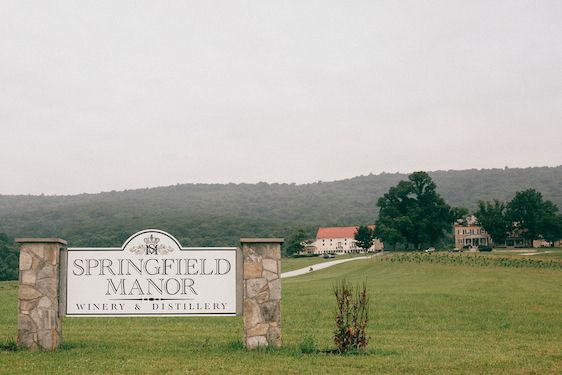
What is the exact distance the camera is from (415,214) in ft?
257

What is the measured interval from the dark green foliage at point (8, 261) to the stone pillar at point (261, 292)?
6036 cm

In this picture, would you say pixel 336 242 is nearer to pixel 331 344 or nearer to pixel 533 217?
pixel 533 217

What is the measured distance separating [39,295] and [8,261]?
2479 inches

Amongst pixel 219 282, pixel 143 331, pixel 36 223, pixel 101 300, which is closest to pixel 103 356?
pixel 101 300

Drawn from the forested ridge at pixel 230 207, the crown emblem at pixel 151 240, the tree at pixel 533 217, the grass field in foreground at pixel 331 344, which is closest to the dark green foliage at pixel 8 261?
the forested ridge at pixel 230 207

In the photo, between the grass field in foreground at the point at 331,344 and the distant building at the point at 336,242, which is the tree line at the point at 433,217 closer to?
the distant building at the point at 336,242

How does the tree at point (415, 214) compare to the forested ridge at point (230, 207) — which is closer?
the tree at point (415, 214)

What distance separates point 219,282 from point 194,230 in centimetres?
9546

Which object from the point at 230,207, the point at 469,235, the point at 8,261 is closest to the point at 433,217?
the point at 8,261

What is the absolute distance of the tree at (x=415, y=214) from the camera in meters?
77.9

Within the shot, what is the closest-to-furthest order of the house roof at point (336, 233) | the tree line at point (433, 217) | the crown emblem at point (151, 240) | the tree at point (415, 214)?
the crown emblem at point (151, 240), the tree at point (415, 214), the tree line at point (433, 217), the house roof at point (336, 233)

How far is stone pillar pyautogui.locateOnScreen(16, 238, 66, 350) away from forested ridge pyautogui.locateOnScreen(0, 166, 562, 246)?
3198 inches

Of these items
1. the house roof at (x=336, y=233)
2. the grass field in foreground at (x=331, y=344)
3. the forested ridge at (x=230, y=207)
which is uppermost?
the forested ridge at (x=230, y=207)

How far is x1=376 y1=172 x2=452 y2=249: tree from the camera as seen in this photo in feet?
256
